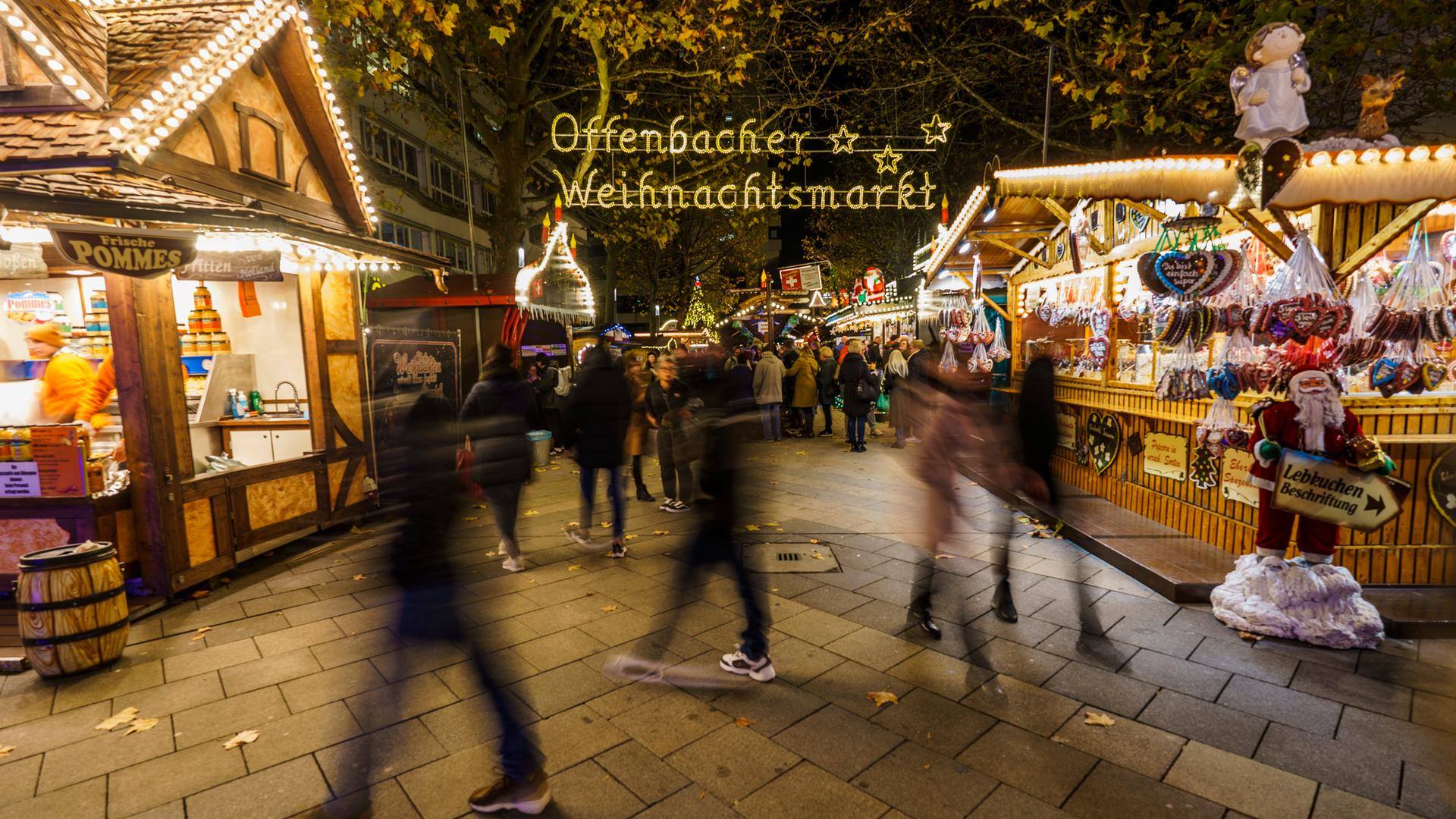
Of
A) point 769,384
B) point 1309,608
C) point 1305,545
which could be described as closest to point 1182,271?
point 1305,545

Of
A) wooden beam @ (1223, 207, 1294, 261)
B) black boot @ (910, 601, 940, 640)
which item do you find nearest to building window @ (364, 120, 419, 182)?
black boot @ (910, 601, 940, 640)

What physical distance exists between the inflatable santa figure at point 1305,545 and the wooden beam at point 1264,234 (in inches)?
43.4

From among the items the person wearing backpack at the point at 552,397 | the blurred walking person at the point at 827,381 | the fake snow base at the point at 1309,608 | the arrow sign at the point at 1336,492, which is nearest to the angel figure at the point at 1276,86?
the arrow sign at the point at 1336,492

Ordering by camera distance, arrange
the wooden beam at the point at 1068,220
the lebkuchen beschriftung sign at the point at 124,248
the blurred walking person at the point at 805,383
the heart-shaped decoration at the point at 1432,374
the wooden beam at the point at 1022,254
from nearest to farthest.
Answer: the lebkuchen beschriftung sign at the point at 124,248, the heart-shaped decoration at the point at 1432,374, the wooden beam at the point at 1068,220, the wooden beam at the point at 1022,254, the blurred walking person at the point at 805,383

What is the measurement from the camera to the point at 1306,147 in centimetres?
470

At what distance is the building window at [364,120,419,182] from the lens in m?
21.9

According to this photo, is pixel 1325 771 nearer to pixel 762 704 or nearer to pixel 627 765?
pixel 762 704

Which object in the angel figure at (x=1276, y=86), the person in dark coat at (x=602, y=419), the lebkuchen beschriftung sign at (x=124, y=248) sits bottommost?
the person in dark coat at (x=602, y=419)

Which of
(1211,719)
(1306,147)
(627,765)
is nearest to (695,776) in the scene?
(627,765)

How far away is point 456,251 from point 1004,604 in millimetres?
28608

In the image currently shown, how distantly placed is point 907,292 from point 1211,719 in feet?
55.3

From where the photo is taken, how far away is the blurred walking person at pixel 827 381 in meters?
14.4

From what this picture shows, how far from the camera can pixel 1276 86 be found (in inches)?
193

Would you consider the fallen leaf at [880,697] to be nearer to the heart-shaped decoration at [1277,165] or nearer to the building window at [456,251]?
the heart-shaped decoration at [1277,165]
